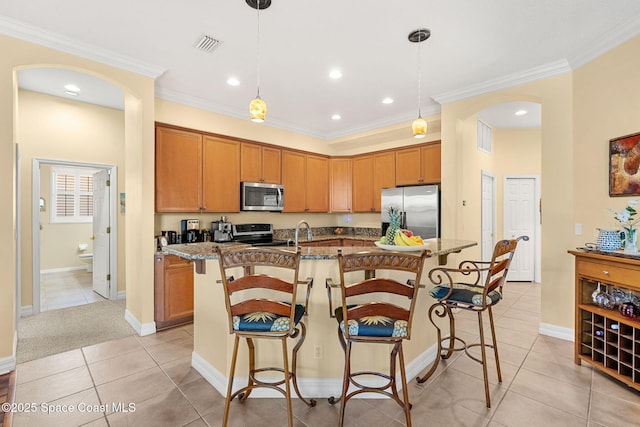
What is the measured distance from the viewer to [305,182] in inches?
219

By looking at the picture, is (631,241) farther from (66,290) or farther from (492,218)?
(66,290)

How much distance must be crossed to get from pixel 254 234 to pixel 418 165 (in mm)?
2942

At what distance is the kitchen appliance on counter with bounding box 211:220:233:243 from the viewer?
4.27 m

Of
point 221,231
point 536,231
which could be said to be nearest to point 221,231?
point 221,231

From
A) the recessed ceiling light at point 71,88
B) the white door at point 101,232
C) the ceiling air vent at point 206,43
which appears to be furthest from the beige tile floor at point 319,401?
the recessed ceiling light at point 71,88

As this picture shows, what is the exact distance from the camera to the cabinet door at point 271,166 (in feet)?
16.1

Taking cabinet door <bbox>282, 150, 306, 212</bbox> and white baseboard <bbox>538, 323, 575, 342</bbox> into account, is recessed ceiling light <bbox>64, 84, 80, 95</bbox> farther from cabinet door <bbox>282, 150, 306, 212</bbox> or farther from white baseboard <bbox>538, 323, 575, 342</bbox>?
white baseboard <bbox>538, 323, 575, 342</bbox>

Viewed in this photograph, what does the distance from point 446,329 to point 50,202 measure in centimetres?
829

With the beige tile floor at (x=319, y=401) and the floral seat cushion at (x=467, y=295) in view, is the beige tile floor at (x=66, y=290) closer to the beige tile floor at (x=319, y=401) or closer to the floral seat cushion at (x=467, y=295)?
the beige tile floor at (x=319, y=401)

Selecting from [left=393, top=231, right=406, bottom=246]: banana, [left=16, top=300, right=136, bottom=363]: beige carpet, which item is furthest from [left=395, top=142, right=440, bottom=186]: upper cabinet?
[left=16, top=300, right=136, bottom=363]: beige carpet

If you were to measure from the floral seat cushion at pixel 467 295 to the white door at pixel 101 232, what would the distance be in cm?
506

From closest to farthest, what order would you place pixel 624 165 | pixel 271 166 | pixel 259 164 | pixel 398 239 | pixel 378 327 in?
pixel 378 327
pixel 398 239
pixel 624 165
pixel 259 164
pixel 271 166

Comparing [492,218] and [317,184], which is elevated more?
[317,184]

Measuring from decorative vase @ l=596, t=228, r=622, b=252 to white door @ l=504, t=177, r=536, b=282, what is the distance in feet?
11.5
